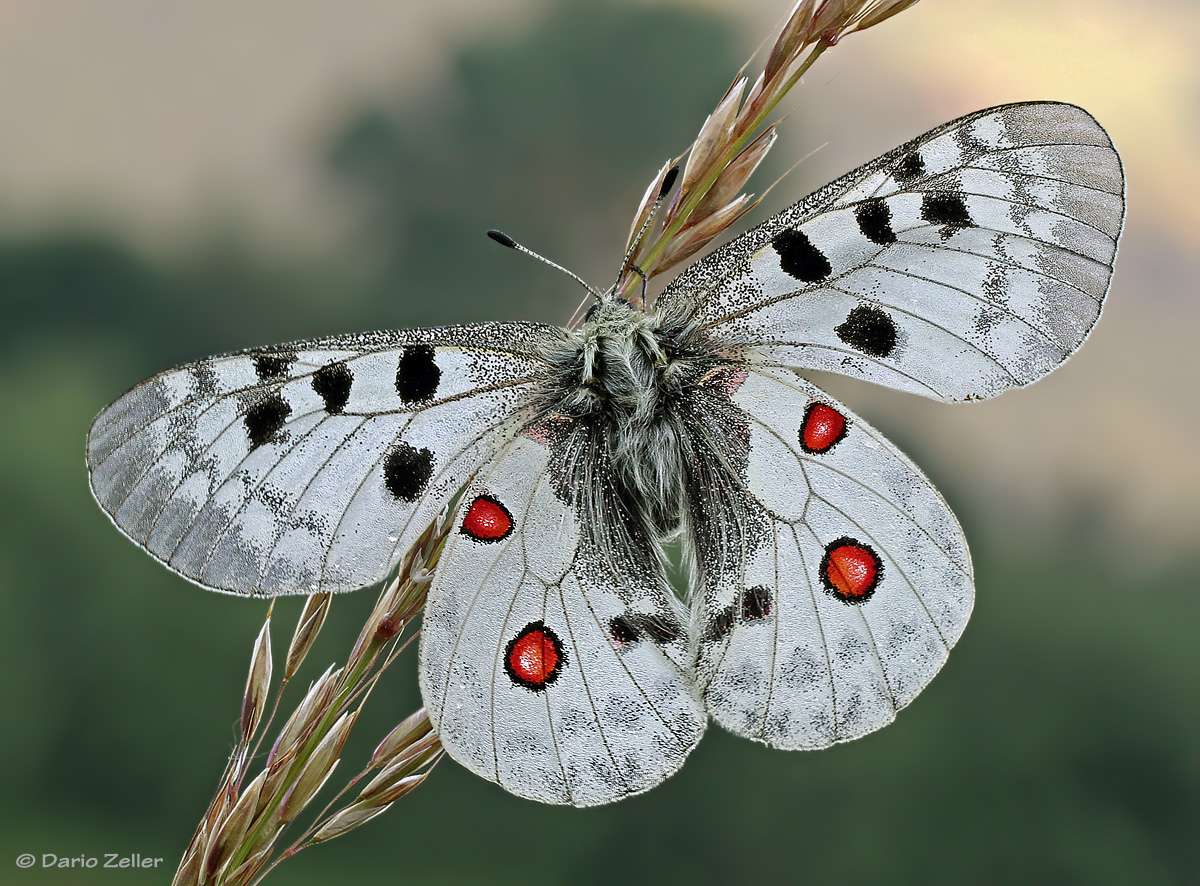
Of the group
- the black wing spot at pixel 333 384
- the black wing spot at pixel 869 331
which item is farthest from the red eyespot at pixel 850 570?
the black wing spot at pixel 333 384

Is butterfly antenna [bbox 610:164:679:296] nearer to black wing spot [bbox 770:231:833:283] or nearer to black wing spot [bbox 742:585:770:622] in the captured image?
black wing spot [bbox 770:231:833:283]

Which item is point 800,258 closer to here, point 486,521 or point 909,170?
point 909,170

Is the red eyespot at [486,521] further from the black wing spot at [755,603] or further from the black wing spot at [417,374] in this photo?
the black wing spot at [755,603]

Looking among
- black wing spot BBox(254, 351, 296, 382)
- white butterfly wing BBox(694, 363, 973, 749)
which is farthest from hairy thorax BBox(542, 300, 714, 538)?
black wing spot BBox(254, 351, 296, 382)

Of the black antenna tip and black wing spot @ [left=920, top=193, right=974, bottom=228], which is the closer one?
black wing spot @ [left=920, top=193, right=974, bottom=228]

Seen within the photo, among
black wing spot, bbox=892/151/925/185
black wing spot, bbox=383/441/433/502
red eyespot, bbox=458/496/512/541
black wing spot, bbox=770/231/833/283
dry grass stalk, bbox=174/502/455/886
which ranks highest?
black wing spot, bbox=892/151/925/185

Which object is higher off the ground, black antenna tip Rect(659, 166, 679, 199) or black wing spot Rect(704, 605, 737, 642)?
black antenna tip Rect(659, 166, 679, 199)

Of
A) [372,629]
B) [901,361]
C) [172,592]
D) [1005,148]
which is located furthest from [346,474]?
[172,592]
